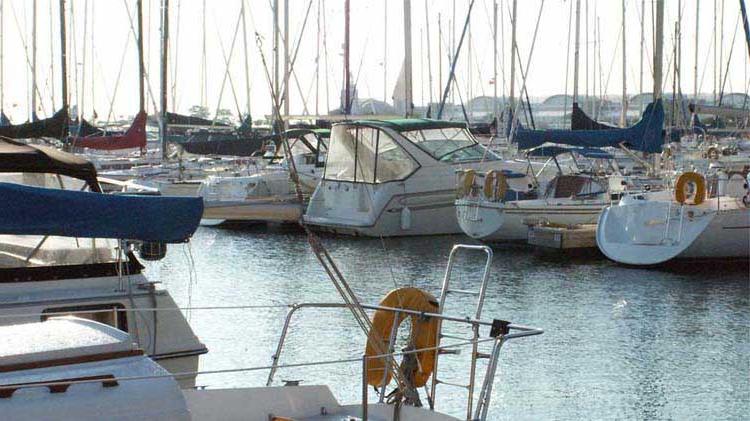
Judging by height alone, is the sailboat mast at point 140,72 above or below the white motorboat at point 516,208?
above

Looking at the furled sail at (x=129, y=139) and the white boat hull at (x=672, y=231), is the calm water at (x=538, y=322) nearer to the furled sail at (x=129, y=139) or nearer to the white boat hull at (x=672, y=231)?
the white boat hull at (x=672, y=231)

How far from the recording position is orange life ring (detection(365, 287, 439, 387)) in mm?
9312

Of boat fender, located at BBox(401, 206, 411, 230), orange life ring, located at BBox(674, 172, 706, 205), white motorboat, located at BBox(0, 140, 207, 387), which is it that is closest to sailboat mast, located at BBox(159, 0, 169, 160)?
boat fender, located at BBox(401, 206, 411, 230)

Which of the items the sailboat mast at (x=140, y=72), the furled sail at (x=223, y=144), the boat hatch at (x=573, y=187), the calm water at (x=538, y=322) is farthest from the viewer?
the sailboat mast at (x=140, y=72)

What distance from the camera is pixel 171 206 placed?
414 inches

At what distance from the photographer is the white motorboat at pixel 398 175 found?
1259 inches

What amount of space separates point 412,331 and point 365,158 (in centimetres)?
2333

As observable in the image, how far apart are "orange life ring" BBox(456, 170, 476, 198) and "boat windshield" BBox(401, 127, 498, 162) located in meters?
2.13

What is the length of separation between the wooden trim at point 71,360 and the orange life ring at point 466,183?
23.0m

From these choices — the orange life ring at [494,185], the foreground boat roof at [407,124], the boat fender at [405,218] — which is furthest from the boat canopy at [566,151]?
the boat fender at [405,218]

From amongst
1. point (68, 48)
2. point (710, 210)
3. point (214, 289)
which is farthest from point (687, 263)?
point (68, 48)

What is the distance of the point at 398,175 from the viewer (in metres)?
32.0

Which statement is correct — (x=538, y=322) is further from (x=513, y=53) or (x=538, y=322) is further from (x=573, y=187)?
(x=513, y=53)

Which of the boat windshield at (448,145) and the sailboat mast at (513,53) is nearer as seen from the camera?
the boat windshield at (448,145)
